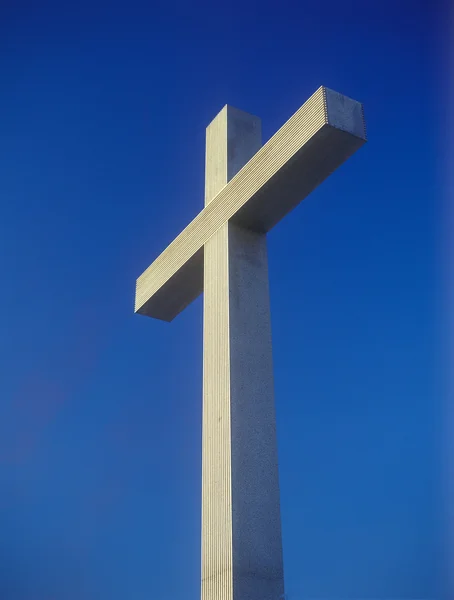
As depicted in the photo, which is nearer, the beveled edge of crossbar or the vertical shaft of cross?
the vertical shaft of cross

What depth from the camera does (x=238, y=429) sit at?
4699mm

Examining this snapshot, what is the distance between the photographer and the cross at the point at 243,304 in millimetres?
4434

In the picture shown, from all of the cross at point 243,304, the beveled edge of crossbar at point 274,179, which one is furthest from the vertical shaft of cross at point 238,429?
the beveled edge of crossbar at point 274,179

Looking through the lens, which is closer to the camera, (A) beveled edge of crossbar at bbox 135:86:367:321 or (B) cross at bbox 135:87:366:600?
(B) cross at bbox 135:87:366:600

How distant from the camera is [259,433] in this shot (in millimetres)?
4773

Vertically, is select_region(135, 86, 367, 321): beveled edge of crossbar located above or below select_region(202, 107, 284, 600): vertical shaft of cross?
above

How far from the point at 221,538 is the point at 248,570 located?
0.23 metres

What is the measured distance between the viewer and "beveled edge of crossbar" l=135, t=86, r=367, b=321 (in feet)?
16.4

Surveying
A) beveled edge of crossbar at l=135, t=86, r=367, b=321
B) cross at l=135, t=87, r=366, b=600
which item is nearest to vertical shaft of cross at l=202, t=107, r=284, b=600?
cross at l=135, t=87, r=366, b=600

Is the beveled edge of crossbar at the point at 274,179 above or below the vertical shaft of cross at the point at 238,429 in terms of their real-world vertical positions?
above

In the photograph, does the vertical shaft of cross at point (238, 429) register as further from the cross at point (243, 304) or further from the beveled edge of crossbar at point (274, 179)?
the beveled edge of crossbar at point (274, 179)

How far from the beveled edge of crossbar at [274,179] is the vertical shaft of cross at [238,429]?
0.20 m

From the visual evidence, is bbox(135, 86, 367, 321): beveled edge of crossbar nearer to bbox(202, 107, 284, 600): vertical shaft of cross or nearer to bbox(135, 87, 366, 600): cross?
bbox(135, 87, 366, 600): cross

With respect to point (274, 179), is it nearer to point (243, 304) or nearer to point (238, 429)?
point (243, 304)
